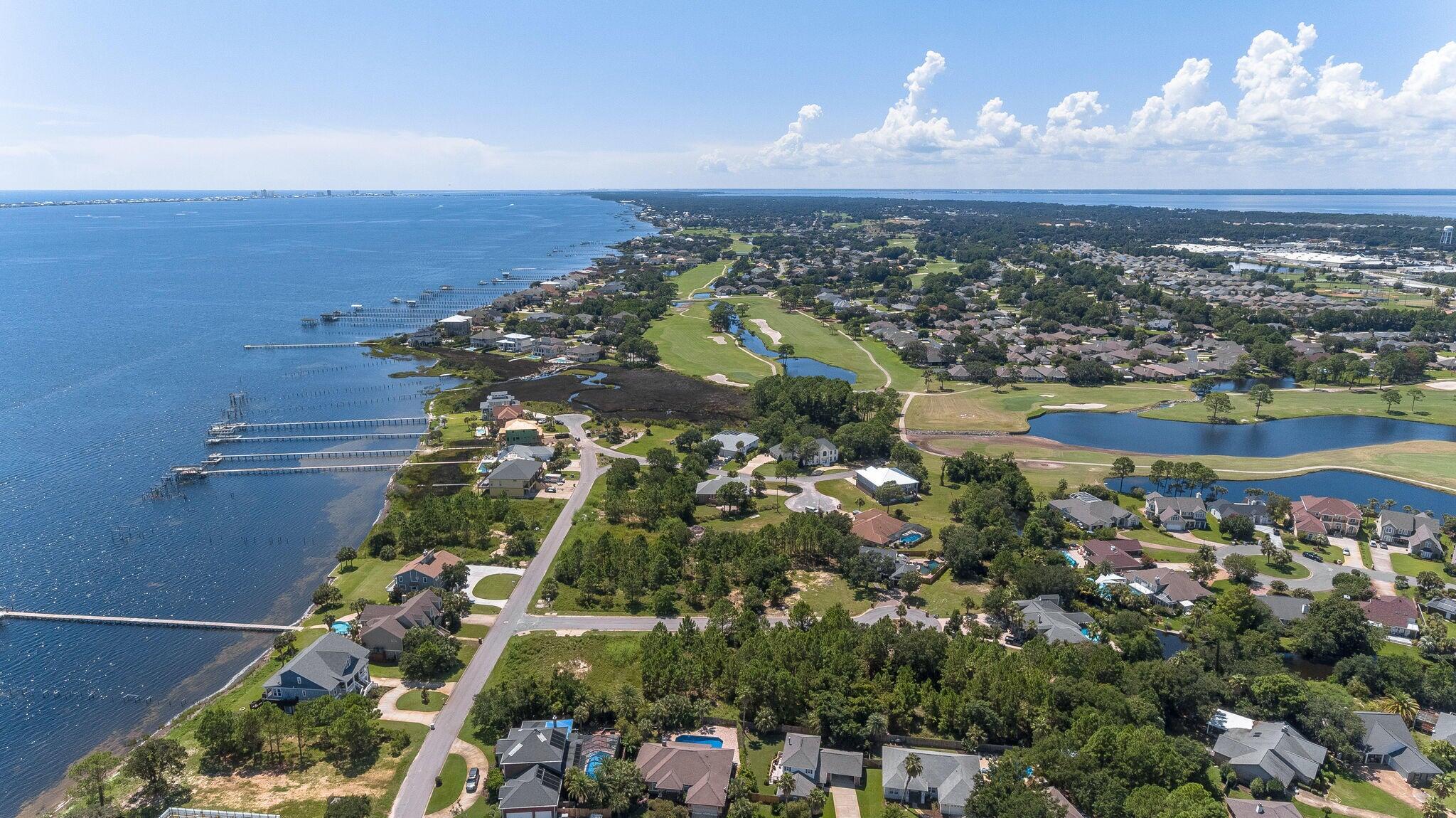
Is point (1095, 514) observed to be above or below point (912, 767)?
above

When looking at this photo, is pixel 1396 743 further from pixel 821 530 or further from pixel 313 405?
pixel 313 405

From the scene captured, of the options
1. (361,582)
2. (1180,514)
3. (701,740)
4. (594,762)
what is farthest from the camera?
(1180,514)

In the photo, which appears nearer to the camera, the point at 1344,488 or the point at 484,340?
the point at 1344,488

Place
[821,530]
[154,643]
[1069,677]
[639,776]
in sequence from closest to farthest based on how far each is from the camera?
1. [639,776]
2. [1069,677]
3. [154,643]
4. [821,530]

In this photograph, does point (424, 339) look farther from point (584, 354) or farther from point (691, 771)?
point (691, 771)

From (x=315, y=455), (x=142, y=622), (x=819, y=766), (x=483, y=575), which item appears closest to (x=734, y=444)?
(x=483, y=575)

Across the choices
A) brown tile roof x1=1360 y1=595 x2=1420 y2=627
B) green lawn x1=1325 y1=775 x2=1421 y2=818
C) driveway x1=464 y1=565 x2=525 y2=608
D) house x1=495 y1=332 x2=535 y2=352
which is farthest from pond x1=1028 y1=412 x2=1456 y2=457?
house x1=495 y1=332 x2=535 y2=352

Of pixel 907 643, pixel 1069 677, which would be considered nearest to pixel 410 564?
pixel 907 643
